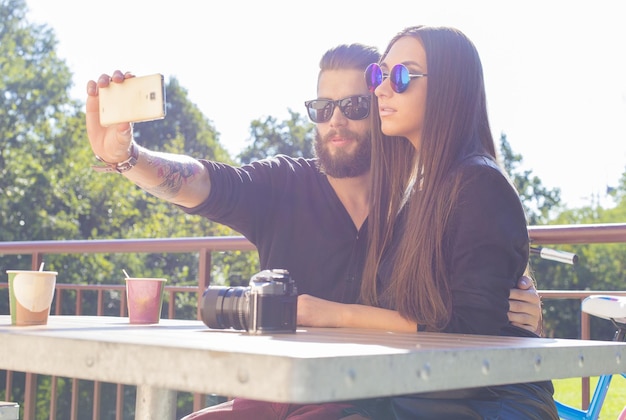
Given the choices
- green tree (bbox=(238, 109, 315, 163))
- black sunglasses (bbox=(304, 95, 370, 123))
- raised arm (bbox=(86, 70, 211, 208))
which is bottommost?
raised arm (bbox=(86, 70, 211, 208))

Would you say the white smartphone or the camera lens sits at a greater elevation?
the white smartphone

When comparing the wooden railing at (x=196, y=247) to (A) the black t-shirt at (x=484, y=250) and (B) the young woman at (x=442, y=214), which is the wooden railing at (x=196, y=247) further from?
(A) the black t-shirt at (x=484, y=250)

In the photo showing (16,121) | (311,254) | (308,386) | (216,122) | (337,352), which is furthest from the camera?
(216,122)

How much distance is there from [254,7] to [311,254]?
40.3 meters

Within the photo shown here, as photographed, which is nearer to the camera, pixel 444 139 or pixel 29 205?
pixel 444 139

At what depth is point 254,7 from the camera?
4153 centimetres

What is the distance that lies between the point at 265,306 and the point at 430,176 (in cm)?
72

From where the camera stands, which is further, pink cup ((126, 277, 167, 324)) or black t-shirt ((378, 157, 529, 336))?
pink cup ((126, 277, 167, 324))

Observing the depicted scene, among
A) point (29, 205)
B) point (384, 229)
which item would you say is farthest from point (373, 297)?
point (29, 205)

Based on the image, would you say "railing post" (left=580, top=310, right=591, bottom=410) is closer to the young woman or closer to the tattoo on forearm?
the young woman

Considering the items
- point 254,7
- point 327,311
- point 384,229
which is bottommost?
point 327,311

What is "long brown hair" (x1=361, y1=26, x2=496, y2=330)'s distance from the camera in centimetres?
201

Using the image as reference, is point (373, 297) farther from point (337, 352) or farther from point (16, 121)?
point (16, 121)

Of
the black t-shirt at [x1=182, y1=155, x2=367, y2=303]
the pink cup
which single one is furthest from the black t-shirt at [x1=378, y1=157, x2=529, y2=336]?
the pink cup
